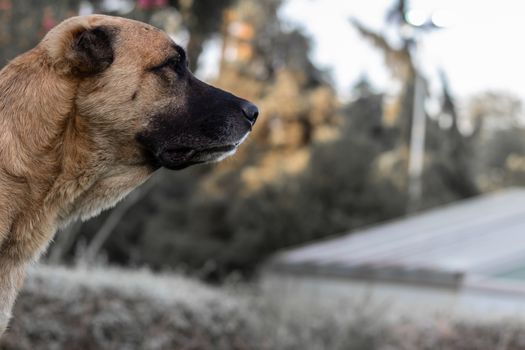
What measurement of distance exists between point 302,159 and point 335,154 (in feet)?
6.94

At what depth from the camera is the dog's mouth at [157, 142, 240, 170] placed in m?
3.85

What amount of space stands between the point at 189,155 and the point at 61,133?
572mm

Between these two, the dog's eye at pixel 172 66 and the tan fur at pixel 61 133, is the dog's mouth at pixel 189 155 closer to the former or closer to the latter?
the tan fur at pixel 61 133

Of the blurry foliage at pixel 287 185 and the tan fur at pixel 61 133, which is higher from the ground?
the tan fur at pixel 61 133

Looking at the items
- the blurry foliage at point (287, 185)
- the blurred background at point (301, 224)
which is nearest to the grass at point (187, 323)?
the blurred background at point (301, 224)

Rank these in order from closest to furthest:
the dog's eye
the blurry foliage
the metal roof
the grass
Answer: the dog's eye
the grass
the metal roof
the blurry foliage

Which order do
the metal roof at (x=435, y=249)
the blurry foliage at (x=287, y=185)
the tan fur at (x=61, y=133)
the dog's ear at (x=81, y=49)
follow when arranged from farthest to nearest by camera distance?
the blurry foliage at (x=287, y=185) → the metal roof at (x=435, y=249) → the dog's ear at (x=81, y=49) → the tan fur at (x=61, y=133)

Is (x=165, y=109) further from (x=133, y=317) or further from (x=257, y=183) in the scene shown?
(x=257, y=183)

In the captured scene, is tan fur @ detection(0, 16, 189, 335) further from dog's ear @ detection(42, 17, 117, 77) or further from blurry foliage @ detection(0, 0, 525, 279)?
blurry foliage @ detection(0, 0, 525, 279)

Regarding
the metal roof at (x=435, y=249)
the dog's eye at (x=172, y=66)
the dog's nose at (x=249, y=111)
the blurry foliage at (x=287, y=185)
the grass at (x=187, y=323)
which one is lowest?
the blurry foliage at (x=287, y=185)

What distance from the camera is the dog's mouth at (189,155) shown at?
385 cm

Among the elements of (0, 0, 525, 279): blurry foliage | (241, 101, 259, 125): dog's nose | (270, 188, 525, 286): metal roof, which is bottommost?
(0, 0, 525, 279): blurry foliage

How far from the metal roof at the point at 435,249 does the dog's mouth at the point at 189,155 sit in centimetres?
728

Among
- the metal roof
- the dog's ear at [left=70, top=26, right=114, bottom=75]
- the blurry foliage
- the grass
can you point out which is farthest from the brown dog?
the blurry foliage
